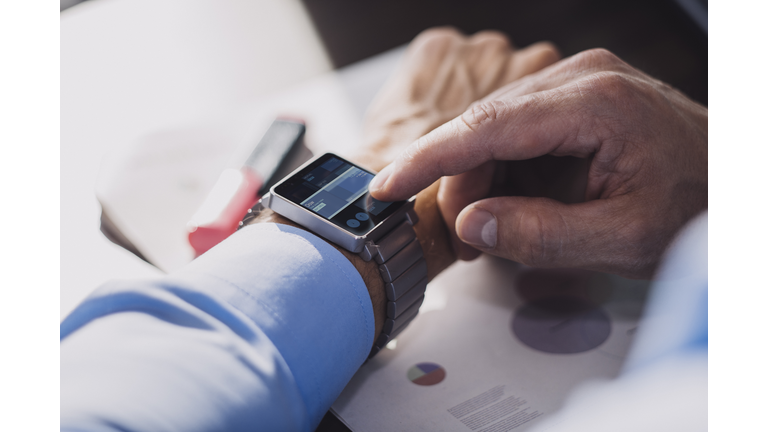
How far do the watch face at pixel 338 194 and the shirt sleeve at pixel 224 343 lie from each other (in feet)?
0.22

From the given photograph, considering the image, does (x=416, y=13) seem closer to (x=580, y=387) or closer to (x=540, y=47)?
(x=540, y=47)

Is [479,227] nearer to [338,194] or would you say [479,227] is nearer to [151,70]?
[338,194]

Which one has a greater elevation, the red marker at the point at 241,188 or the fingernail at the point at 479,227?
the red marker at the point at 241,188

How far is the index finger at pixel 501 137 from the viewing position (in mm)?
570

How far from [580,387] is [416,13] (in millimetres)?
1026

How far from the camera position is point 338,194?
2.02 feet

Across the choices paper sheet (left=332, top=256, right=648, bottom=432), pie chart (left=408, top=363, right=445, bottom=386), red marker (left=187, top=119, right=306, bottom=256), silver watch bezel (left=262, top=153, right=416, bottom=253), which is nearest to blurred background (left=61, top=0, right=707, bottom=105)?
red marker (left=187, top=119, right=306, bottom=256)

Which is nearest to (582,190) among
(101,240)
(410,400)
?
(410,400)

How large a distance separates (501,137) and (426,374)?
29 centimetres

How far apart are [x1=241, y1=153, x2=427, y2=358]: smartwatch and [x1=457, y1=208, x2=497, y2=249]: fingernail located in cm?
7

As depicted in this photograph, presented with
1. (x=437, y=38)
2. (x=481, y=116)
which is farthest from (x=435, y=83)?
(x=481, y=116)

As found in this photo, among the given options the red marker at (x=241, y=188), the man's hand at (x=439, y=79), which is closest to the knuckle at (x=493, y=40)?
the man's hand at (x=439, y=79)

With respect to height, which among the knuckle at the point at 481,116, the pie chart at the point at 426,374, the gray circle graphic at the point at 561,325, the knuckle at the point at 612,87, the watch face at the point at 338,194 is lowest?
the gray circle graphic at the point at 561,325

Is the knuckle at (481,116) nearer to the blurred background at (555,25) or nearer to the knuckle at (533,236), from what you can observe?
the knuckle at (533,236)
